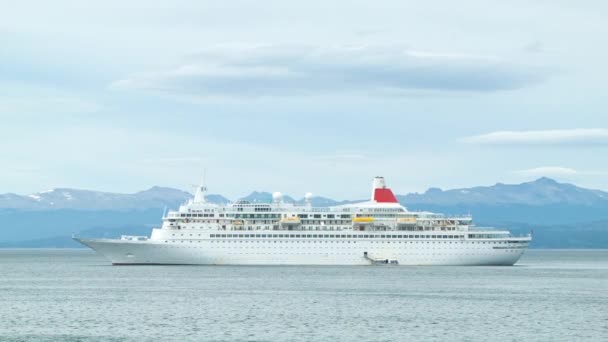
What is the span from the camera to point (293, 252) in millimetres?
100250

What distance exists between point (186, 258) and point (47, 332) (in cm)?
5314

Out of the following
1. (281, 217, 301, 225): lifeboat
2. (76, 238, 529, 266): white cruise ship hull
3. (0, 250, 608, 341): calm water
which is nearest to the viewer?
(0, 250, 608, 341): calm water

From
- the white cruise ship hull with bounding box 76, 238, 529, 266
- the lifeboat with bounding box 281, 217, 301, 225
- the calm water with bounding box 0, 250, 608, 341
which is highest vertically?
the lifeboat with bounding box 281, 217, 301, 225

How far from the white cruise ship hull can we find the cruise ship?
3.6 inches

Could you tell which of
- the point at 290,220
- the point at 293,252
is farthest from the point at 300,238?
the point at 290,220

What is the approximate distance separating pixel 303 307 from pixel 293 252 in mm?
40949

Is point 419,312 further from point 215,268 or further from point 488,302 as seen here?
point 215,268

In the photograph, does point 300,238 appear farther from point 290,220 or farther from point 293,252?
point 290,220

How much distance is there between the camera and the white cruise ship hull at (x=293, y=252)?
100 meters

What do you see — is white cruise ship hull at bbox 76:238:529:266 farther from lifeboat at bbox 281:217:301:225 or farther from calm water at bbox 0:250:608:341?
calm water at bbox 0:250:608:341

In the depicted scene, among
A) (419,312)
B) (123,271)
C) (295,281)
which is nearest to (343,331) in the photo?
(419,312)

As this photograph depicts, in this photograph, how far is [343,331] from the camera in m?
48.1

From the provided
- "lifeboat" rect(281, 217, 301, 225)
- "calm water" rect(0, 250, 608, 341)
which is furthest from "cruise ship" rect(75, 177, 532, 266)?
"calm water" rect(0, 250, 608, 341)

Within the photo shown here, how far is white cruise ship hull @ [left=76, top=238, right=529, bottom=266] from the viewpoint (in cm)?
10006
